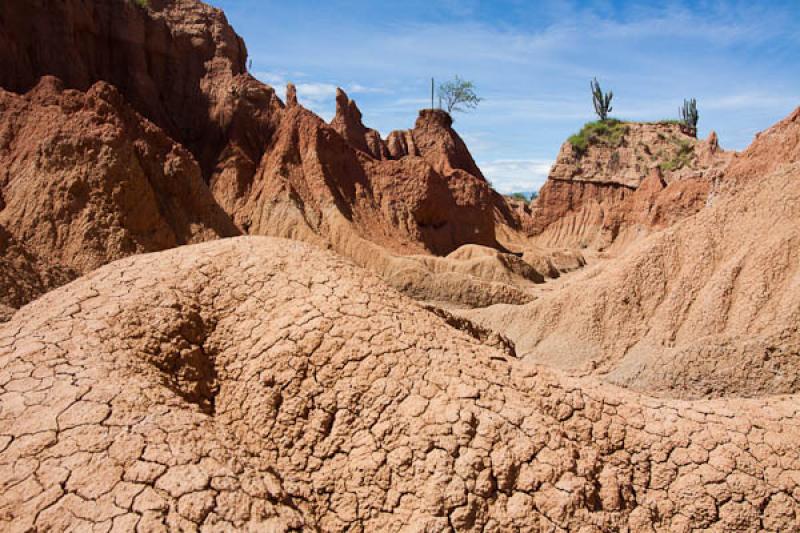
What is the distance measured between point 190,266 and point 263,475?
6.30 ft

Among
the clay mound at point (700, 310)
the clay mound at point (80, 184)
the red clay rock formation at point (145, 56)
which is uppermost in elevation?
the red clay rock formation at point (145, 56)

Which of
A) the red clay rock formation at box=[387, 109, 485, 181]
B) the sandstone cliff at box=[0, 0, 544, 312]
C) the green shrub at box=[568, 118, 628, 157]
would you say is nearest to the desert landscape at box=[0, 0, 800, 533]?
the sandstone cliff at box=[0, 0, 544, 312]

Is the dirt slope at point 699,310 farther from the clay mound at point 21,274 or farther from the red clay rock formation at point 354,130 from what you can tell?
the red clay rock formation at point 354,130

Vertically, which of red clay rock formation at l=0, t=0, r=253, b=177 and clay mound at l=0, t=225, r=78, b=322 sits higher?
red clay rock formation at l=0, t=0, r=253, b=177

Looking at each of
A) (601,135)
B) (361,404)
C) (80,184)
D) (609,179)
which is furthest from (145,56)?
(601,135)

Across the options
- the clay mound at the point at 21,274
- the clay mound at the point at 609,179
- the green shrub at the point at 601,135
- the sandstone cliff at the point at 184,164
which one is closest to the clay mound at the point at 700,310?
the sandstone cliff at the point at 184,164

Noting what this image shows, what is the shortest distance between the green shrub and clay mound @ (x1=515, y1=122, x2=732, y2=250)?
0.07 metres

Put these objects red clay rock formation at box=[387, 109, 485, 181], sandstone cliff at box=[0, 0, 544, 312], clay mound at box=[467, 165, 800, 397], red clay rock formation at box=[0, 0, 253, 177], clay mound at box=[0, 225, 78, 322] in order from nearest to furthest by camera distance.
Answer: clay mound at box=[0, 225, 78, 322]
clay mound at box=[467, 165, 800, 397]
sandstone cliff at box=[0, 0, 544, 312]
red clay rock formation at box=[0, 0, 253, 177]
red clay rock formation at box=[387, 109, 485, 181]

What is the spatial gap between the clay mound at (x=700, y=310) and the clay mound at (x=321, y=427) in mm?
4498

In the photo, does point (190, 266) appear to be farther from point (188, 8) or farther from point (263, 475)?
point (188, 8)

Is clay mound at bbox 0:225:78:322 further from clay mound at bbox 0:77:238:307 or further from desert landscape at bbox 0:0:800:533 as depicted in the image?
clay mound at bbox 0:77:238:307

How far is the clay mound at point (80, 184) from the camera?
11.6 metres

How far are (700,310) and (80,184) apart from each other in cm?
1263

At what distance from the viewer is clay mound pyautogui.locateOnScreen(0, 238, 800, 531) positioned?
2730 millimetres
